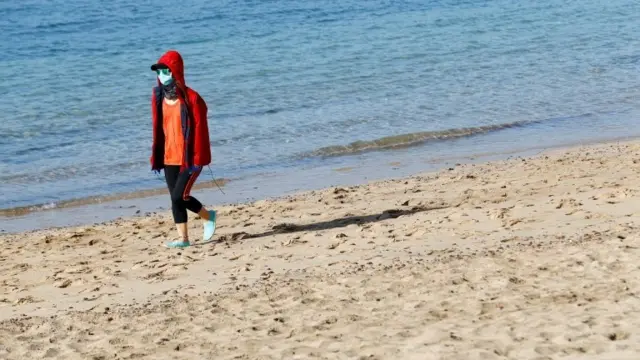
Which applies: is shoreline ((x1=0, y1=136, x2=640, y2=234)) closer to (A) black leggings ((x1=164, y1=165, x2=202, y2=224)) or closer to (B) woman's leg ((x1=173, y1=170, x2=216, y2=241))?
(B) woman's leg ((x1=173, y1=170, x2=216, y2=241))

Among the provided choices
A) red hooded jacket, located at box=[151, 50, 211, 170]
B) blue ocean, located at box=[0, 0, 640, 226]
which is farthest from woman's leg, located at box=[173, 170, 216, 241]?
blue ocean, located at box=[0, 0, 640, 226]

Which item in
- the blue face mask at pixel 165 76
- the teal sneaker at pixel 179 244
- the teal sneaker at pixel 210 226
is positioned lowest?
the teal sneaker at pixel 179 244

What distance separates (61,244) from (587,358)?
5.96m

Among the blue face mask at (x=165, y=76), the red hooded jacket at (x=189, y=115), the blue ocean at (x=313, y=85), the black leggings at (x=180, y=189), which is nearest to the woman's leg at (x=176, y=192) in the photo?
the black leggings at (x=180, y=189)

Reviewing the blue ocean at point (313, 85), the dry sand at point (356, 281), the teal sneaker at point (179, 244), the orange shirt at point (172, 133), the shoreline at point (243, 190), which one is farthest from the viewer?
the blue ocean at point (313, 85)

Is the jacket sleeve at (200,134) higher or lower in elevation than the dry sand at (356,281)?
higher

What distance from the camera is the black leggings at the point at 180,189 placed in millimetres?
9117

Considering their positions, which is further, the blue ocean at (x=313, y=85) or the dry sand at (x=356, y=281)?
the blue ocean at (x=313, y=85)

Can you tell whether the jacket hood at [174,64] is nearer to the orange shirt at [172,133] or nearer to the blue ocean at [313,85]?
the orange shirt at [172,133]

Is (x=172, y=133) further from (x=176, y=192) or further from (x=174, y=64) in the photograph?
(x=174, y=64)

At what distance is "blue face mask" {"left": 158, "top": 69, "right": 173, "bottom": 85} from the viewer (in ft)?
28.9

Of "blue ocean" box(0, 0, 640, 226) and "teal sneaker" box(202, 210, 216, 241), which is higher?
"teal sneaker" box(202, 210, 216, 241)

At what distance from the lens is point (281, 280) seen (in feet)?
26.4

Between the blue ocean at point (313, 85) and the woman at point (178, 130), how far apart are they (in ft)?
12.6
